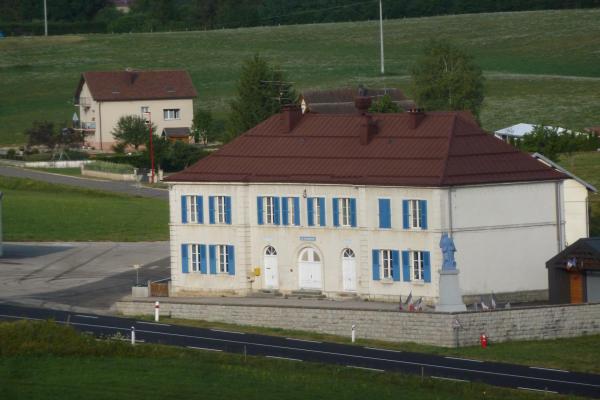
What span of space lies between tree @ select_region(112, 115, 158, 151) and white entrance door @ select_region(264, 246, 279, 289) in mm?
77140

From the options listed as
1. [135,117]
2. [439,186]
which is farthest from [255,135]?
[135,117]

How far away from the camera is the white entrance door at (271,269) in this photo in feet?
257

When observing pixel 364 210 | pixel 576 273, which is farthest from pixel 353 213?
pixel 576 273

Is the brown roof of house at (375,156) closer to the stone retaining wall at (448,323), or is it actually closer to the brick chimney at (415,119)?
the brick chimney at (415,119)

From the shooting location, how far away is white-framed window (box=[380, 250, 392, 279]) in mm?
75062

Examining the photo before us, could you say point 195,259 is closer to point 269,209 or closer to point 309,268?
point 269,209

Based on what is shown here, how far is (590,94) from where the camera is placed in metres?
175

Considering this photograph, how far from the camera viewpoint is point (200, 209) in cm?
8031

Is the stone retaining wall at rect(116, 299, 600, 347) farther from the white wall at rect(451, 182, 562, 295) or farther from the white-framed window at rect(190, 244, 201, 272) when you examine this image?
the white-framed window at rect(190, 244, 201, 272)

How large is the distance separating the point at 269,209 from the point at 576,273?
1409cm

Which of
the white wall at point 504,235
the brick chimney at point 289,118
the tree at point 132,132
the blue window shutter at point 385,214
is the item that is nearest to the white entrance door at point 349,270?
the blue window shutter at point 385,214

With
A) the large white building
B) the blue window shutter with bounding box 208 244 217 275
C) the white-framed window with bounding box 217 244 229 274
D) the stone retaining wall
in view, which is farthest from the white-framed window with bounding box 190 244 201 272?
the stone retaining wall

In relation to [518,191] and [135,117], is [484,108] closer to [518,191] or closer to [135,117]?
[135,117]

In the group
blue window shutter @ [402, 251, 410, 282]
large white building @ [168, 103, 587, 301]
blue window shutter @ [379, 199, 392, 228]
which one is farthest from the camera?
blue window shutter @ [379, 199, 392, 228]
